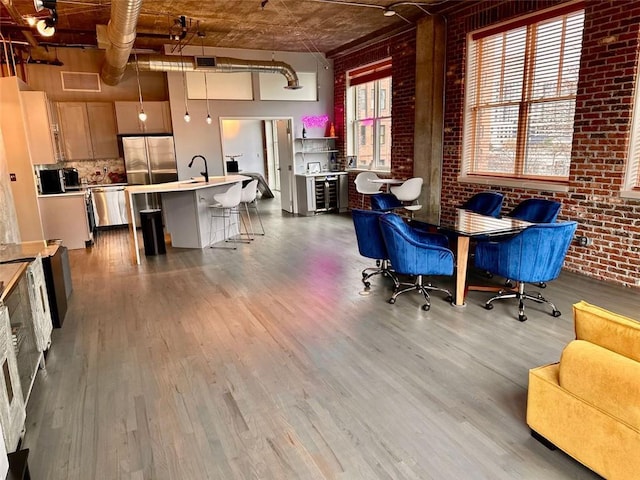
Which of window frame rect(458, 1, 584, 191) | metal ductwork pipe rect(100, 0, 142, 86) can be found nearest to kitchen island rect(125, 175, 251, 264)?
metal ductwork pipe rect(100, 0, 142, 86)

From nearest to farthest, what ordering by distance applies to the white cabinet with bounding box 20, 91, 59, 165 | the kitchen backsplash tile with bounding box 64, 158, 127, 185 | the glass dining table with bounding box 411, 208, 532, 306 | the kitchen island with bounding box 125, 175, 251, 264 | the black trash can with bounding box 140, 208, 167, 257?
the glass dining table with bounding box 411, 208, 532, 306 → the black trash can with bounding box 140, 208, 167, 257 → the white cabinet with bounding box 20, 91, 59, 165 → the kitchen island with bounding box 125, 175, 251, 264 → the kitchen backsplash tile with bounding box 64, 158, 127, 185

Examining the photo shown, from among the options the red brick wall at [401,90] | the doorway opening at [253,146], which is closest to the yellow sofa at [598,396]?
the red brick wall at [401,90]

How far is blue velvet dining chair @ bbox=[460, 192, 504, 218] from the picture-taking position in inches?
215

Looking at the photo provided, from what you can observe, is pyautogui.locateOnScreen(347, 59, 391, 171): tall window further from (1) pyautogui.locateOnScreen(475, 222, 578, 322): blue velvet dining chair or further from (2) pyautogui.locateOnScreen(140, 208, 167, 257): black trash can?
(1) pyautogui.locateOnScreen(475, 222, 578, 322): blue velvet dining chair

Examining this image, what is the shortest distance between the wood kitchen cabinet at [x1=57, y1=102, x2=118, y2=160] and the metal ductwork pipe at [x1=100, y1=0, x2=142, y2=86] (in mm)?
1325

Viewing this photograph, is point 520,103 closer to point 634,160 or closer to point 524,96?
point 524,96

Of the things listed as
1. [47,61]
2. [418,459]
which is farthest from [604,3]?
[47,61]

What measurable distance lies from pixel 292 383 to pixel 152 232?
4.28m

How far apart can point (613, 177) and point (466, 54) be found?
280 cm

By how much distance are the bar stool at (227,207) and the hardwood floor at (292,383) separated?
179 cm

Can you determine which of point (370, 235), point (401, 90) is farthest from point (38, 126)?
point (401, 90)

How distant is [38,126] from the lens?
21.3ft

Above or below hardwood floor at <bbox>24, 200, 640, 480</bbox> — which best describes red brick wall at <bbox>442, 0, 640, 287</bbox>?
above

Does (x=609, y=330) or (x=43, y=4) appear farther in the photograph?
(x=43, y=4)
